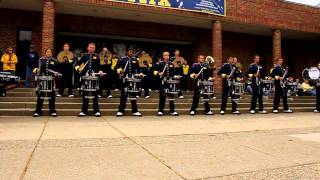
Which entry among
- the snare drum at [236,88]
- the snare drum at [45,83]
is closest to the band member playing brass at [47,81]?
the snare drum at [45,83]

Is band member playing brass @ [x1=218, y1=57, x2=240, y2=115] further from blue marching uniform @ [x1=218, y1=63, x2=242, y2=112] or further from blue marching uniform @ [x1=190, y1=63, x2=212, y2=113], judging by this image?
blue marching uniform @ [x1=190, y1=63, x2=212, y2=113]

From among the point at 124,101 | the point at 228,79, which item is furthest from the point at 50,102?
the point at 228,79

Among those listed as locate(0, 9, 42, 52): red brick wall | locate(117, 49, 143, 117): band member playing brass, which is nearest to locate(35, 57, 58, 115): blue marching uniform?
locate(117, 49, 143, 117): band member playing brass

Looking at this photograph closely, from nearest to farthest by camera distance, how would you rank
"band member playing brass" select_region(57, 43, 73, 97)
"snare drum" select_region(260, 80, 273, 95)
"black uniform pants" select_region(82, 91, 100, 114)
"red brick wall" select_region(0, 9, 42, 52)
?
1. "black uniform pants" select_region(82, 91, 100, 114)
2. "band member playing brass" select_region(57, 43, 73, 97)
3. "snare drum" select_region(260, 80, 273, 95)
4. "red brick wall" select_region(0, 9, 42, 52)

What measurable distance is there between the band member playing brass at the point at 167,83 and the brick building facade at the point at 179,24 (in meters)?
4.35

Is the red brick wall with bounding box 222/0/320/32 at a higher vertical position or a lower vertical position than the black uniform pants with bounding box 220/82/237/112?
higher

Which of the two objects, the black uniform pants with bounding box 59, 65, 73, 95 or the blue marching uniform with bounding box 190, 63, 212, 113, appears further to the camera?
the black uniform pants with bounding box 59, 65, 73, 95

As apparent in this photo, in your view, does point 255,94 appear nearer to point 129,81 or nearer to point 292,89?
point 129,81

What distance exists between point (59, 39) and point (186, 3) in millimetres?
6205

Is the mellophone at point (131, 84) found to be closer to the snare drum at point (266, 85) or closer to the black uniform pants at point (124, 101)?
the black uniform pants at point (124, 101)

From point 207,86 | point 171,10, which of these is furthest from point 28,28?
point 207,86

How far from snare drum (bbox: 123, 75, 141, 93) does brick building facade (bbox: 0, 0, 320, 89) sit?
165 inches

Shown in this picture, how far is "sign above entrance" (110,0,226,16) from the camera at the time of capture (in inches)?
591

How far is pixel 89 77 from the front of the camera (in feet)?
34.1
